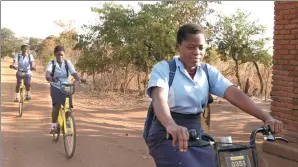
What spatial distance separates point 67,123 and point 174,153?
13.9 feet

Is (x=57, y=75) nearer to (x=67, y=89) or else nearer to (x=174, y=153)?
(x=67, y=89)

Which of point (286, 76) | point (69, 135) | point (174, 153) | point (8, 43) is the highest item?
point (8, 43)

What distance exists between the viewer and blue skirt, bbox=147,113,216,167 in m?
2.70

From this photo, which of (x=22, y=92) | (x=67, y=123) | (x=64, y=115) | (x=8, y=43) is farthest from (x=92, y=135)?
(x=8, y=43)

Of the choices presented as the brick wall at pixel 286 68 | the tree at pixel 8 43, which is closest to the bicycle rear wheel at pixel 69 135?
the brick wall at pixel 286 68

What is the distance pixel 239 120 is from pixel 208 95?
854 centimetres

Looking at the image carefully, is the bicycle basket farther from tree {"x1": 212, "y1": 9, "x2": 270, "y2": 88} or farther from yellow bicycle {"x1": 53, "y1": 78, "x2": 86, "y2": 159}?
tree {"x1": 212, "y1": 9, "x2": 270, "y2": 88}

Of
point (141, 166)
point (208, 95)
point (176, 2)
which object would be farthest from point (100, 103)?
point (208, 95)

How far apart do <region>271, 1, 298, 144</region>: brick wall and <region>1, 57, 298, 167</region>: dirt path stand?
0.69 meters

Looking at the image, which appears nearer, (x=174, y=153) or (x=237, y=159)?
(x=237, y=159)

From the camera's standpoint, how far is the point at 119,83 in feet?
57.9

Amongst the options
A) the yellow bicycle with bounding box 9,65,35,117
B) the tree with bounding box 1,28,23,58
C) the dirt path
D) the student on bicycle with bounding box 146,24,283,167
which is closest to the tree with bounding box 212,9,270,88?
the dirt path

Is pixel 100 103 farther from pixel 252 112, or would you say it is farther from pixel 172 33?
pixel 252 112

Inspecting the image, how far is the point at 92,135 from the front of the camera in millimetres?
8508
